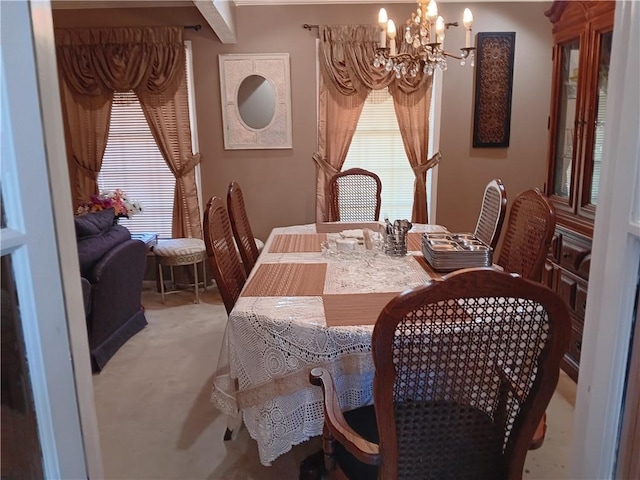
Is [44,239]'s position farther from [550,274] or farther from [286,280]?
[550,274]

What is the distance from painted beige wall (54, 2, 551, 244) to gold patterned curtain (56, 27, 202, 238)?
0.45 ft

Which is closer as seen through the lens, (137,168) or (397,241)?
(397,241)

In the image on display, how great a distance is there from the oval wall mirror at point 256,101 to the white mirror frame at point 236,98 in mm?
27

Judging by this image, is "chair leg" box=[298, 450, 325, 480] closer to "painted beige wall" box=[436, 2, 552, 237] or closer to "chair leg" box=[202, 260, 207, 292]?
"chair leg" box=[202, 260, 207, 292]

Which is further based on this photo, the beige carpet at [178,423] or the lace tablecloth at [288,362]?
the beige carpet at [178,423]

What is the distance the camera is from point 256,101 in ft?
13.8

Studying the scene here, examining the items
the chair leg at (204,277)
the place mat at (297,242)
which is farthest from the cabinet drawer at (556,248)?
the chair leg at (204,277)

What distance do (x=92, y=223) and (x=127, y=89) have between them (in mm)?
A: 1719

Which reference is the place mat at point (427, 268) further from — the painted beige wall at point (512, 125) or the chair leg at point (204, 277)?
the chair leg at point (204, 277)

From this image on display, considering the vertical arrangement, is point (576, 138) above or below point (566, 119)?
below

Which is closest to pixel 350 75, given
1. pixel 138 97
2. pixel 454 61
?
pixel 454 61

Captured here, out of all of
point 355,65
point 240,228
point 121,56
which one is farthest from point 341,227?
point 121,56

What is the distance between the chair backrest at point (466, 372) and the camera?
3.27ft

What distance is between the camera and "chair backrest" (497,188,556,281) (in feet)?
6.57
